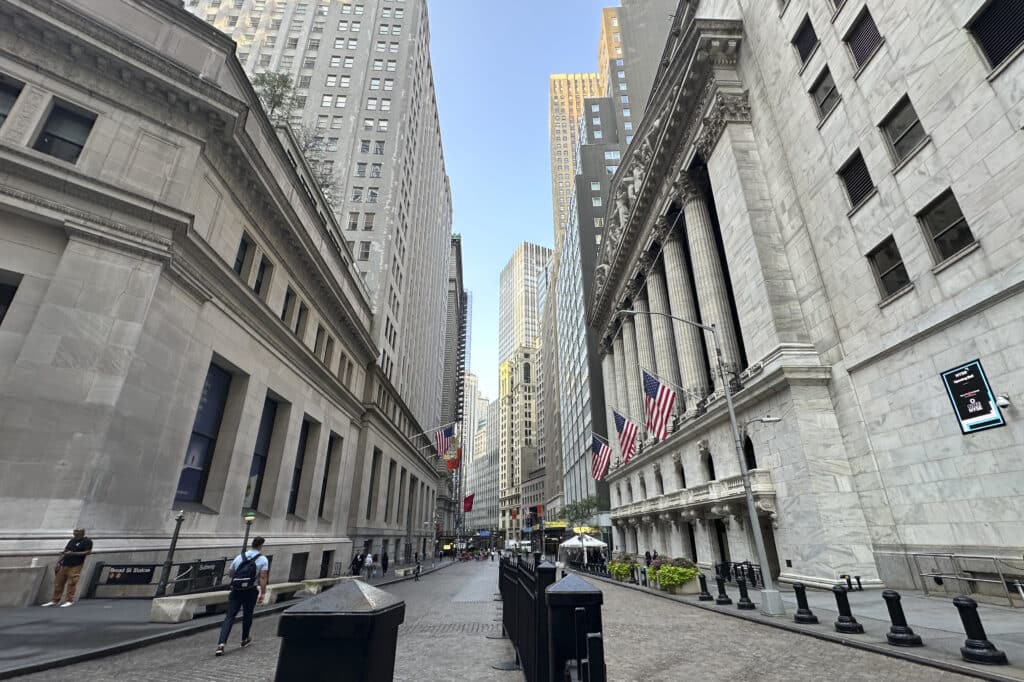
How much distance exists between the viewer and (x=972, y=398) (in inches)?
577

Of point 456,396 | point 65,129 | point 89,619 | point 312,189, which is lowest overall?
point 89,619

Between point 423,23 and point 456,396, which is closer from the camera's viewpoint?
point 423,23

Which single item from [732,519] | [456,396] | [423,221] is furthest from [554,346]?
[732,519]

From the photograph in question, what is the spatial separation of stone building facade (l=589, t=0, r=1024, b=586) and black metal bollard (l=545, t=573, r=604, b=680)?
1379cm

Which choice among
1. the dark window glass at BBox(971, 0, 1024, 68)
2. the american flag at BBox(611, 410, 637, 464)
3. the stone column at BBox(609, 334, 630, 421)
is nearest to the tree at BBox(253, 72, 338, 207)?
the american flag at BBox(611, 410, 637, 464)

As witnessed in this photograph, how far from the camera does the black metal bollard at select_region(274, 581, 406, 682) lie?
238cm

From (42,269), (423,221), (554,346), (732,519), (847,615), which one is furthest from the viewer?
(554,346)

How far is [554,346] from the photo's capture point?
111812mm

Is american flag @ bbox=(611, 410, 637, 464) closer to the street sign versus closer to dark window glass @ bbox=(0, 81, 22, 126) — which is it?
the street sign

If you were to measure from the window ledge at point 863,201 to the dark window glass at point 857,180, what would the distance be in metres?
0.09

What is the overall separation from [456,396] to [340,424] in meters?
101

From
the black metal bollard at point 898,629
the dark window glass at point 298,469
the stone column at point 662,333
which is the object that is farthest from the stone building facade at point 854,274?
Answer: the dark window glass at point 298,469

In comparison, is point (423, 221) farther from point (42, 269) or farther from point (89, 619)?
point (89, 619)

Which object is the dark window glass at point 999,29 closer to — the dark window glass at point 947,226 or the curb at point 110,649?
the dark window glass at point 947,226
